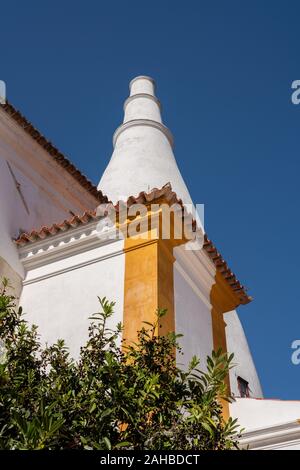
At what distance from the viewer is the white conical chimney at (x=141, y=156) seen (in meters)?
18.9

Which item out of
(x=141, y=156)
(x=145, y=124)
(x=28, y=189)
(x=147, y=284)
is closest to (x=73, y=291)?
(x=147, y=284)

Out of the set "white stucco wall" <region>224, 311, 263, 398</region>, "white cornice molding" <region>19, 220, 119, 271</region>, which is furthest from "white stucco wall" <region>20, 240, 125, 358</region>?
"white stucco wall" <region>224, 311, 263, 398</region>

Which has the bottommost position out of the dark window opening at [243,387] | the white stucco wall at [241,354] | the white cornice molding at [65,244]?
the white cornice molding at [65,244]

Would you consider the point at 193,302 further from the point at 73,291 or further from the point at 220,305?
the point at 73,291

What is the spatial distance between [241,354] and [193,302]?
366 inches

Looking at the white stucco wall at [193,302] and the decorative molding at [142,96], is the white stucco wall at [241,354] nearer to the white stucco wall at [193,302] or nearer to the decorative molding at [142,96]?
the white stucco wall at [193,302]

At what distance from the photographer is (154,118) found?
2323 centimetres

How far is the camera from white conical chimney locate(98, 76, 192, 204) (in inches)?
745

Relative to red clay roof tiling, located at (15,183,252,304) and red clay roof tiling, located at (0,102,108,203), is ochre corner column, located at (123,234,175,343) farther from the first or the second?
red clay roof tiling, located at (0,102,108,203)

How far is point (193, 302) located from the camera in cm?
845

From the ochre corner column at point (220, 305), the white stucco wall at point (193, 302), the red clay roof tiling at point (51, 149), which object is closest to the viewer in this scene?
the white stucco wall at point (193, 302)

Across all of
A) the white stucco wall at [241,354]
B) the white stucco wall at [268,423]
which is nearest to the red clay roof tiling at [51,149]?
the white stucco wall at [268,423]

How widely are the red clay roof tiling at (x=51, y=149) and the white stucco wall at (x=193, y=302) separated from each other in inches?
154
